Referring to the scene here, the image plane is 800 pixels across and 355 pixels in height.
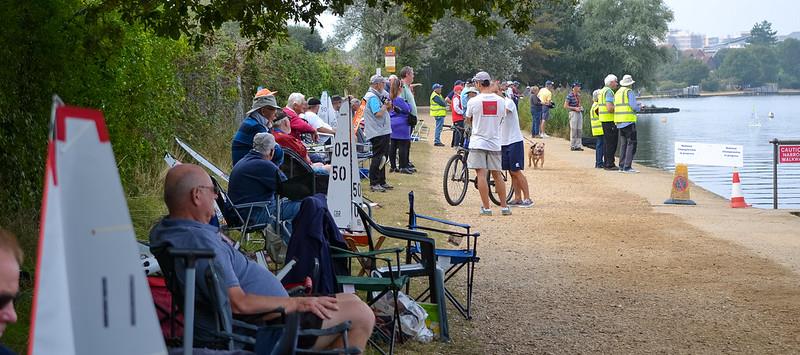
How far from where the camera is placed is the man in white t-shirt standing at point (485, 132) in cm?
1316

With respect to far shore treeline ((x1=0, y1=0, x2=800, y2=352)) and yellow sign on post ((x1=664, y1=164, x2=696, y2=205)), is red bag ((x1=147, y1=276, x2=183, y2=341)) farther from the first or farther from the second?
yellow sign on post ((x1=664, y1=164, x2=696, y2=205))

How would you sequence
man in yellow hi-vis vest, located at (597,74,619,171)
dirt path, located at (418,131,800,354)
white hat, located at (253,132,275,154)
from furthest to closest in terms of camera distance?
man in yellow hi-vis vest, located at (597,74,619,171) < white hat, located at (253,132,275,154) < dirt path, located at (418,131,800,354)

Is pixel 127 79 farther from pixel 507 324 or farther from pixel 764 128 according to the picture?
pixel 764 128

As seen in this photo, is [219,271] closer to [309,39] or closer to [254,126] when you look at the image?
[254,126]

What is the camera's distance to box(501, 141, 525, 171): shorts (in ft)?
45.8

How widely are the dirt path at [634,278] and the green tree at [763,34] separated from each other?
621 feet

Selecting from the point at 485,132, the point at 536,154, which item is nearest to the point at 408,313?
the point at 485,132

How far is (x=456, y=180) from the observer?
48.5ft

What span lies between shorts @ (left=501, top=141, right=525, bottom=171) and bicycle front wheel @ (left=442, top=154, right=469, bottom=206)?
2.82 ft

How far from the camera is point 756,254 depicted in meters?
10.8

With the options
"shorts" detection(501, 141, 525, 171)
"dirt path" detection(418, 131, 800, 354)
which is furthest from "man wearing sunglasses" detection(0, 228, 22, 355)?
"shorts" detection(501, 141, 525, 171)

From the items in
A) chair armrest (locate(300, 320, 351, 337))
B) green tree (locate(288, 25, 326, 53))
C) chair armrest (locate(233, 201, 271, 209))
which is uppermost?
green tree (locate(288, 25, 326, 53))

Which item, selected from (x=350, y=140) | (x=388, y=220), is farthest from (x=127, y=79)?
(x=388, y=220)

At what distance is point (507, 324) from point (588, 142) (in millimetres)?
23272
